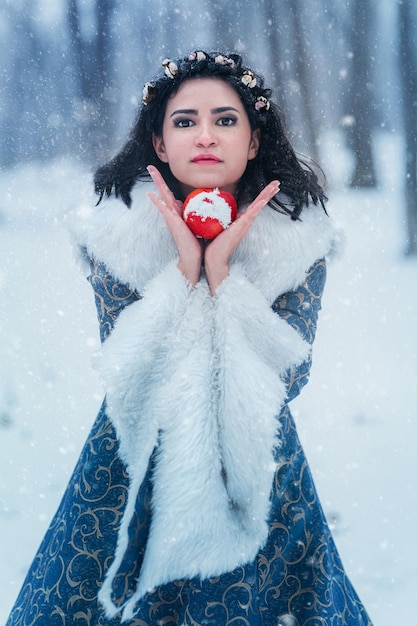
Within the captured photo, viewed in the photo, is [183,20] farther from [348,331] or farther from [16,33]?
[348,331]

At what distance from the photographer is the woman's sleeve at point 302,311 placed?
43.5 inches

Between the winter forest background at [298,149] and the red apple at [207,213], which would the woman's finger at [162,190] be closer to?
the red apple at [207,213]

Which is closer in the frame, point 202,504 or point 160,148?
point 202,504

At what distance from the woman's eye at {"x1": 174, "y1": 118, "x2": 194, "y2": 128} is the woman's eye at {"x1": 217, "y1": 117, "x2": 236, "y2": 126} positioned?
0.05 meters

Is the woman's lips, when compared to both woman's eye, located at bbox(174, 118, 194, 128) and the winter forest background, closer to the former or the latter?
woman's eye, located at bbox(174, 118, 194, 128)

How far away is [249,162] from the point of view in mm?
1288

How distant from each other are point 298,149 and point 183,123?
1.44 m

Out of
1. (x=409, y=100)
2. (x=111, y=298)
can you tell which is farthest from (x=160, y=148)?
(x=409, y=100)

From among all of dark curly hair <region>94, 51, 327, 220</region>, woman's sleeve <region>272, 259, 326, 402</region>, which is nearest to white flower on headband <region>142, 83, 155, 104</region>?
dark curly hair <region>94, 51, 327, 220</region>

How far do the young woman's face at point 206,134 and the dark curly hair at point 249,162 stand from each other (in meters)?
0.03

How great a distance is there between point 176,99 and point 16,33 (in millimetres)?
1525

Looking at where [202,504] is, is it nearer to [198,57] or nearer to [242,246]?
[242,246]

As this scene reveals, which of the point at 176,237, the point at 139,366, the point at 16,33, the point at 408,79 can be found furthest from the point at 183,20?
the point at 139,366

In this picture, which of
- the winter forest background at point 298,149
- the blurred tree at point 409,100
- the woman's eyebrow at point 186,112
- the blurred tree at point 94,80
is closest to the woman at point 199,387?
the woman's eyebrow at point 186,112
